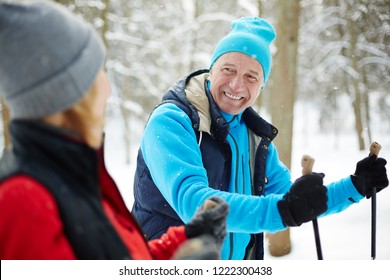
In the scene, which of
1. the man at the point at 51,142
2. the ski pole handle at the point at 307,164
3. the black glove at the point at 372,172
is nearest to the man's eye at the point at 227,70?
the ski pole handle at the point at 307,164

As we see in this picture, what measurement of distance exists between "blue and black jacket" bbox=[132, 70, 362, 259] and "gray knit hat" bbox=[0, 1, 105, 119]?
87cm

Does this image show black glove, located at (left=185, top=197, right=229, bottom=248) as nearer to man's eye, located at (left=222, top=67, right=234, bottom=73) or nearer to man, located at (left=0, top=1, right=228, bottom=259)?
man, located at (left=0, top=1, right=228, bottom=259)

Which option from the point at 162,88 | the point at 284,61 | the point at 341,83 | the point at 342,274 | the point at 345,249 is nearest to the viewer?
the point at 342,274

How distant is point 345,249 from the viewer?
4398 millimetres

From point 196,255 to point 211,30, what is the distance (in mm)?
12977

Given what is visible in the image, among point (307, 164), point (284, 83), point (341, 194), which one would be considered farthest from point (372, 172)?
point (284, 83)

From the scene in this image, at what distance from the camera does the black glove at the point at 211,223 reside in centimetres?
128

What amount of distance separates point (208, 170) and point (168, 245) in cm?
67

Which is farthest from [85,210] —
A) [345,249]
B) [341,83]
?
[341,83]

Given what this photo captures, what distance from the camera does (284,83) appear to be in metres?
4.87

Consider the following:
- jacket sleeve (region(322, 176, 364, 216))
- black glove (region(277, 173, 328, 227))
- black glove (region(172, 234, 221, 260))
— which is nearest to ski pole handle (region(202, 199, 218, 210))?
black glove (region(172, 234, 221, 260))

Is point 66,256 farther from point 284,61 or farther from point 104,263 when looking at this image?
point 284,61

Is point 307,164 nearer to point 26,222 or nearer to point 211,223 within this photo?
point 211,223

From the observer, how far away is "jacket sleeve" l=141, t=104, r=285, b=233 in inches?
65.8
